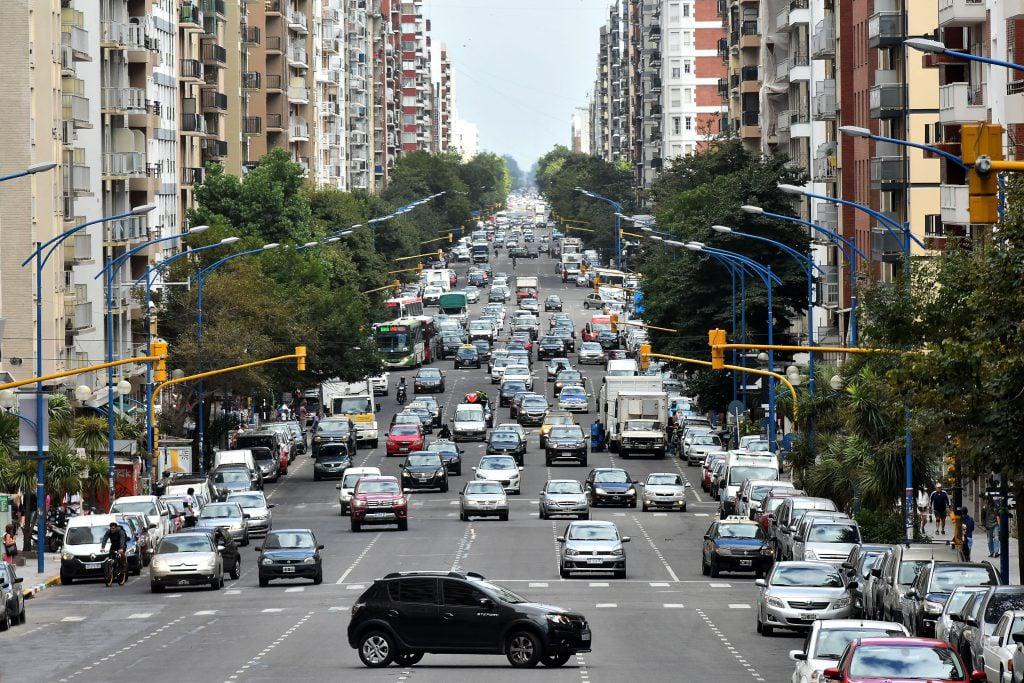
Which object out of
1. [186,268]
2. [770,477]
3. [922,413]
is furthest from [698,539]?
[186,268]

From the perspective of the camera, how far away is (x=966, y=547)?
49.2m

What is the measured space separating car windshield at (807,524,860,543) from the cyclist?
16162 millimetres

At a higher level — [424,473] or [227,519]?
[424,473]

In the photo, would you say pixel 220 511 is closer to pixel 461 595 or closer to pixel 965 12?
pixel 461 595

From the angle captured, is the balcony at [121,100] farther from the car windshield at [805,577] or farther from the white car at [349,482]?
the car windshield at [805,577]

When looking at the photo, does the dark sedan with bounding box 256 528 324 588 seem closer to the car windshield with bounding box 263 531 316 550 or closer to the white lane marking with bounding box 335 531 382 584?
the car windshield with bounding box 263 531 316 550

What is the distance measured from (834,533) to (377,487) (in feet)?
→ 62.9

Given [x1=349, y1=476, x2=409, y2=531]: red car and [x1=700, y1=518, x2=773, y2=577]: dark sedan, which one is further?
[x1=349, y1=476, x2=409, y2=531]: red car

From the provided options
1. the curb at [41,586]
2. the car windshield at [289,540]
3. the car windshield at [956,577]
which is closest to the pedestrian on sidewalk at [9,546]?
the curb at [41,586]

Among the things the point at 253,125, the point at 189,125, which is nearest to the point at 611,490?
the point at 189,125

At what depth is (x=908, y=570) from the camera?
35406 millimetres

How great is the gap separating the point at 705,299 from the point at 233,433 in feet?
70.3

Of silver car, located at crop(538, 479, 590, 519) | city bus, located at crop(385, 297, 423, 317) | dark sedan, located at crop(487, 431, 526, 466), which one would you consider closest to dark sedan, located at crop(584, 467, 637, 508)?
silver car, located at crop(538, 479, 590, 519)

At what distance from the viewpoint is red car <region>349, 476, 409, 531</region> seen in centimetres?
5984
